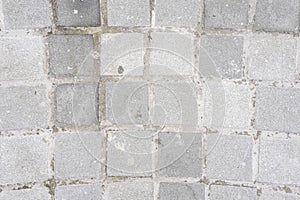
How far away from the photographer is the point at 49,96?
7.00 feet

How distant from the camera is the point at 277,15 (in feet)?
6.80

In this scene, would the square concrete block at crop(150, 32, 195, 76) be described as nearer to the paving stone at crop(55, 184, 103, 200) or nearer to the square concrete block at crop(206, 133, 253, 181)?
the square concrete block at crop(206, 133, 253, 181)

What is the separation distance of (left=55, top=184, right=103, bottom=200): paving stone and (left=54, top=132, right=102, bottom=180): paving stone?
47mm

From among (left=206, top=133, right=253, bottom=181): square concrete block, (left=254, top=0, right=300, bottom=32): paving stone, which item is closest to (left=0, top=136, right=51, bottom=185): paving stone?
(left=206, top=133, right=253, bottom=181): square concrete block

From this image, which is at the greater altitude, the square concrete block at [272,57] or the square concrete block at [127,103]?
the square concrete block at [272,57]

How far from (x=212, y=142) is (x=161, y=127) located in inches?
9.9

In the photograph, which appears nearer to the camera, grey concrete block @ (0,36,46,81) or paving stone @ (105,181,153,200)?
grey concrete block @ (0,36,46,81)

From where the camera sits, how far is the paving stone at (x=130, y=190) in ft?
7.20

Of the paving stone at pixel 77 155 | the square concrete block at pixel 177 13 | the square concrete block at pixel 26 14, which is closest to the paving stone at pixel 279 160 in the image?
the square concrete block at pixel 177 13

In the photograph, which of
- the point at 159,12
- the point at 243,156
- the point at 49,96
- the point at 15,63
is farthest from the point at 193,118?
the point at 15,63

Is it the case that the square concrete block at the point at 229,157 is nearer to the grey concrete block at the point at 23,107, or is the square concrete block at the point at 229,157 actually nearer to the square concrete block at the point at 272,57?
the square concrete block at the point at 272,57

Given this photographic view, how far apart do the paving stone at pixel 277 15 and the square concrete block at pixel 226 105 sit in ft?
0.96

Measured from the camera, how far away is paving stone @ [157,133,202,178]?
7.10ft

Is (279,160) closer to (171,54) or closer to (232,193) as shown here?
(232,193)
